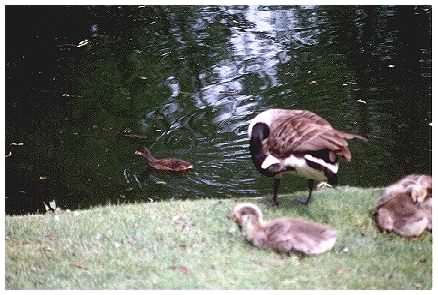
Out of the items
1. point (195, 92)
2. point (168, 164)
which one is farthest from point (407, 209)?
point (195, 92)

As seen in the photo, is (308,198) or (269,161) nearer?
(269,161)

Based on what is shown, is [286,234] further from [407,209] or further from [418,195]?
[418,195]

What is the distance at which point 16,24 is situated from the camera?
1462 centimetres

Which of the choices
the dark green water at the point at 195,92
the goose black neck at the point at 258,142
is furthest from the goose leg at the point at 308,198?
the dark green water at the point at 195,92

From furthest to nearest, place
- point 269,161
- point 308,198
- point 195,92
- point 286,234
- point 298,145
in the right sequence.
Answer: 1. point 195,92
2. point 308,198
3. point 269,161
4. point 298,145
5. point 286,234

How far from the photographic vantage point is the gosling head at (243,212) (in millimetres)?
6379

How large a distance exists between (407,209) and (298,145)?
1.15m

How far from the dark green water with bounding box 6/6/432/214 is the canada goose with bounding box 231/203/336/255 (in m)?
2.49

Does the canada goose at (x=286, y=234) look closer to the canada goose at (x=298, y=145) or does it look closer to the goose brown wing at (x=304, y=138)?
the canada goose at (x=298, y=145)

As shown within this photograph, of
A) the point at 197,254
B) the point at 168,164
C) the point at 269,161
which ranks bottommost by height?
the point at 168,164

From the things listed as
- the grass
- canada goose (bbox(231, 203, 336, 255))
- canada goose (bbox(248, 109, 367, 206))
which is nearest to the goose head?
the grass

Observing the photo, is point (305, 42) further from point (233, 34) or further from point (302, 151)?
point (302, 151)

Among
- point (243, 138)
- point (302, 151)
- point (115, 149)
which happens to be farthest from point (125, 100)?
point (302, 151)

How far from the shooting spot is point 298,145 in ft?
21.0
